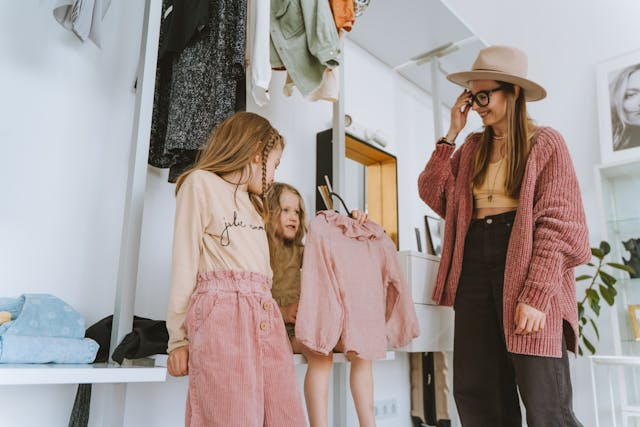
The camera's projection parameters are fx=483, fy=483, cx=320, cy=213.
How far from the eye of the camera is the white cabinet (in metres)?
2.17

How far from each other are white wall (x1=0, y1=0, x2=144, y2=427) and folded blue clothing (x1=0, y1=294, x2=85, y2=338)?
19cm

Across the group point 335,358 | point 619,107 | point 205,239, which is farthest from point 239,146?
point 619,107

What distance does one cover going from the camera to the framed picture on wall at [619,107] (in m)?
2.68

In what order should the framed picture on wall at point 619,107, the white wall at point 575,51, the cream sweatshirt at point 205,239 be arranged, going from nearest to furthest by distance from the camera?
the cream sweatshirt at point 205,239 < the framed picture on wall at point 619,107 < the white wall at point 575,51

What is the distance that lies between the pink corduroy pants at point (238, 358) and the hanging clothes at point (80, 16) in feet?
2.48

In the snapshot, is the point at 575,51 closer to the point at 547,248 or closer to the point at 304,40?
the point at 304,40

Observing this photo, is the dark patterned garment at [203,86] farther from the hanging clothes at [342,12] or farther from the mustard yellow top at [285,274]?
the mustard yellow top at [285,274]

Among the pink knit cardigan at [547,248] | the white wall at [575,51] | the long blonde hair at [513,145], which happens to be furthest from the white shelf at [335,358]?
the white wall at [575,51]

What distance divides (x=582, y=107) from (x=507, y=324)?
233 centimetres

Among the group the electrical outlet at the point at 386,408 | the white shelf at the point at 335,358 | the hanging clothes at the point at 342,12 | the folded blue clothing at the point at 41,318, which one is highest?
the hanging clothes at the point at 342,12

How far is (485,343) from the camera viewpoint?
1373 mm

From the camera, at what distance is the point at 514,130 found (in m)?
1.44

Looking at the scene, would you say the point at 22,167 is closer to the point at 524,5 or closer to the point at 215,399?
the point at 215,399

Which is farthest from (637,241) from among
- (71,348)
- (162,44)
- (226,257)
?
(71,348)
